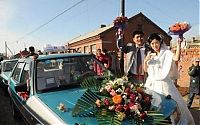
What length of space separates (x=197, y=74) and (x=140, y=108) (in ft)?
19.6

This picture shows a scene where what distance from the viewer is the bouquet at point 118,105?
127 inches

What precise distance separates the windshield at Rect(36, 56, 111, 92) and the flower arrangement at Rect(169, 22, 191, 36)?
55.2 inches

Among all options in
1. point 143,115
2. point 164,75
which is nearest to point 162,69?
point 164,75

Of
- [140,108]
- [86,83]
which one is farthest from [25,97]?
[140,108]

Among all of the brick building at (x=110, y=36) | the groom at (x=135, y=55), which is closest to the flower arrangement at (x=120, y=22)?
the groom at (x=135, y=55)

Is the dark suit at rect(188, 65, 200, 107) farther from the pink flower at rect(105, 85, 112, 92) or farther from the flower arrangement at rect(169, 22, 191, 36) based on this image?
the pink flower at rect(105, 85, 112, 92)

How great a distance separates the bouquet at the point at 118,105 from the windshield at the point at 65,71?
1094mm

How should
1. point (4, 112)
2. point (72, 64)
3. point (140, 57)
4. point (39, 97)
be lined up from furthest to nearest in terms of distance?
point (4, 112) < point (140, 57) < point (72, 64) < point (39, 97)

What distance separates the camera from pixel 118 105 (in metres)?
3.29

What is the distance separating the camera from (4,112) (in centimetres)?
852

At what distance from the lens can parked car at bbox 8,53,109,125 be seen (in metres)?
3.73

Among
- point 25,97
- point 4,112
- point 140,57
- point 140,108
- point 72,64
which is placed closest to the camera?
point 140,108

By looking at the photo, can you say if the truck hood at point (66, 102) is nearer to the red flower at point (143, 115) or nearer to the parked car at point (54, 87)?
the parked car at point (54, 87)

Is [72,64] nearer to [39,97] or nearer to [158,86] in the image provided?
[39,97]
